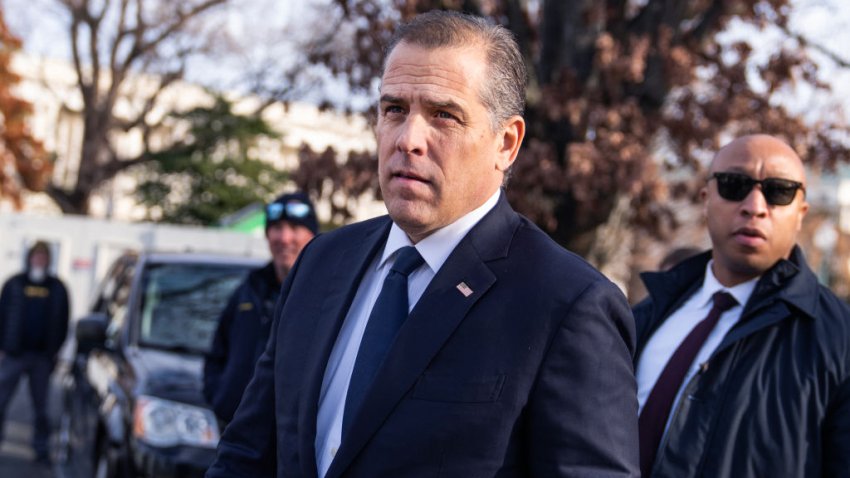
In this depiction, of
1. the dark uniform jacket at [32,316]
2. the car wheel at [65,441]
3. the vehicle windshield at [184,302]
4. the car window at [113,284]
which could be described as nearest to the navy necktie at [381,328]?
the vehicle windshield at [184,302]

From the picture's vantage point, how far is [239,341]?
4.89m

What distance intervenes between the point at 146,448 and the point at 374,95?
5611 millimetres

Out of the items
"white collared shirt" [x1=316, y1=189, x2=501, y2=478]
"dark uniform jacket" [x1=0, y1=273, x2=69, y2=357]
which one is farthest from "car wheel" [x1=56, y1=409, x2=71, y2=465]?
"white collared shirt" [x1=316, y1=189, x2=501, y2=478]

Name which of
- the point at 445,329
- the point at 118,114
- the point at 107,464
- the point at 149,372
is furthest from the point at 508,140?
the point at 118,114

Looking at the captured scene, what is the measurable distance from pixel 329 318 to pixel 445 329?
390mm

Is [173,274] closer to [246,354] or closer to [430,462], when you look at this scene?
[246,354]

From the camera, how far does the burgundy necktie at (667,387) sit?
3.19 m

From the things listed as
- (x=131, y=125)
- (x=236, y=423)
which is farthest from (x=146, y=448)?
(x=131, y=125)

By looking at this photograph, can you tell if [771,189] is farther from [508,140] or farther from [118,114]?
[118,114]

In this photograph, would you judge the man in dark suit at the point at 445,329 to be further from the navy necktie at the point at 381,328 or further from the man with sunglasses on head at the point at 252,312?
the man with sunglasses on head at the point at 252,312

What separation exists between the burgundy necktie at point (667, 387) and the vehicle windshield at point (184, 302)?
3877 mm

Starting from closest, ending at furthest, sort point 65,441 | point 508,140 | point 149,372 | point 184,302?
1. point 508,140
2. point 149,372
3. point 184,302
4. point 65,441

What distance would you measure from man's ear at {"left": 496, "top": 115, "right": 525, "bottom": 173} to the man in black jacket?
8.43 m

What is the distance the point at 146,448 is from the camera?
5336mm
